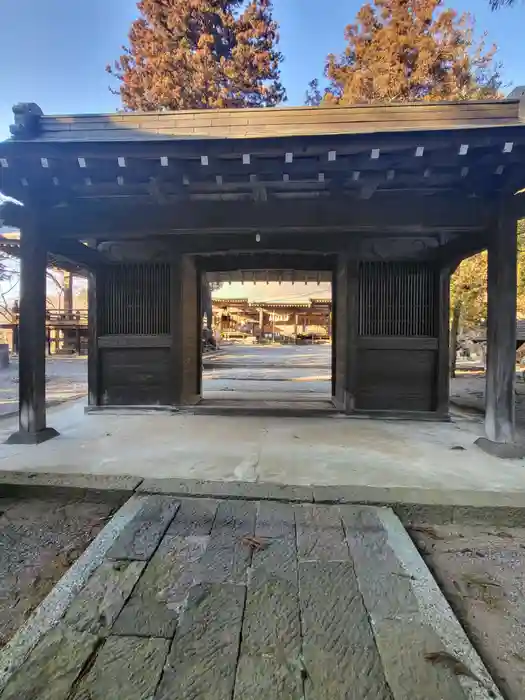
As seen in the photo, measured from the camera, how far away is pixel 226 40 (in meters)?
14.2

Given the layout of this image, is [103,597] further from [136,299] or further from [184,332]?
[136,299]

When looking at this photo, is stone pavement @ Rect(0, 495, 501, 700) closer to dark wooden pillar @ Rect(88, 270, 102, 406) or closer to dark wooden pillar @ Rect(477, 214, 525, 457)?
dark wooden pillar @ Rect(477, 214, 525, 457)

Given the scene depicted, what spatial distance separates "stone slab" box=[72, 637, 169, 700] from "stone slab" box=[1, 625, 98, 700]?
1.9 inches

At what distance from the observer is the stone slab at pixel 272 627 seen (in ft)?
3.69

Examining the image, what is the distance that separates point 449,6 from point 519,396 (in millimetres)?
13701

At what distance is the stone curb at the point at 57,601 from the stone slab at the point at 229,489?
14.7 inches

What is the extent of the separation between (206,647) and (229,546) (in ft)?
1.94

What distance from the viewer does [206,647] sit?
4.13 feet

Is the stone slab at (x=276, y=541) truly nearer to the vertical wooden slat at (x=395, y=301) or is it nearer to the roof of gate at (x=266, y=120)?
the roof of gate at (x=266, y=120)

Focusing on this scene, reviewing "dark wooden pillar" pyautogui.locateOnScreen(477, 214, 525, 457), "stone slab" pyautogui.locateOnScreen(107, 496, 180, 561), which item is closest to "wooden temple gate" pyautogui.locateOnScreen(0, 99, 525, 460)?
"dark wooden pillar" pyautogui.locateOnScreen(477, 214, 525, 457)

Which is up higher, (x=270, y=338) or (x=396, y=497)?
(x=270, y=338)

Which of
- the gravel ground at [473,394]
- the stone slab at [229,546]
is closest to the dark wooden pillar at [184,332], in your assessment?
the stone slab at [229,546]

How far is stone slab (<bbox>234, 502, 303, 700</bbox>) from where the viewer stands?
112 centimetres

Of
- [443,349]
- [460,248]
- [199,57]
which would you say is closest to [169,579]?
[460,248]
